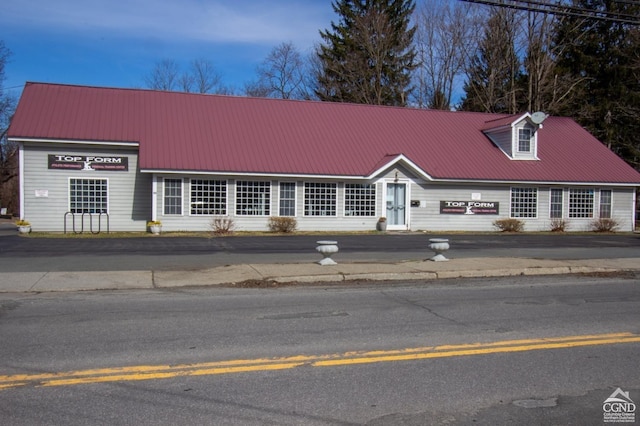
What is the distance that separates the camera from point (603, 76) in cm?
4625

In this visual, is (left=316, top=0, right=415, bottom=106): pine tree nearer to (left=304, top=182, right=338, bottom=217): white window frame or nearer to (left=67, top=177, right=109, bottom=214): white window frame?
(left=304, top=182, right=338, bottom=217): white window frame

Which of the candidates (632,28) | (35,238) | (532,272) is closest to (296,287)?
(532,272)

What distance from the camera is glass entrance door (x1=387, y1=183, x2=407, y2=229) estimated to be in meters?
27.1

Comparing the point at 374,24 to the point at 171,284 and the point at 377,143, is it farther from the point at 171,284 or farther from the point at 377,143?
the point at 171,284

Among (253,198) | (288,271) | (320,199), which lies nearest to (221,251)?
(288,271)

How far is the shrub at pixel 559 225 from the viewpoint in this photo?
94.7ft

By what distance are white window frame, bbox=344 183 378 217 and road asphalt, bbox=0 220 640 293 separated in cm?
1112

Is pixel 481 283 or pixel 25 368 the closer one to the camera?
pixel 25 368

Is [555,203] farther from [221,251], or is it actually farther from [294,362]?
[294,362]

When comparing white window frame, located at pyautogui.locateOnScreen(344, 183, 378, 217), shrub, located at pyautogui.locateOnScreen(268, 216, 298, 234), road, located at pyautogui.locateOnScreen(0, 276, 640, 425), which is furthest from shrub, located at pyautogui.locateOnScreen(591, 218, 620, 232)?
road, located at pyautogui.locateOnScreen(0, 276, 640, 425)

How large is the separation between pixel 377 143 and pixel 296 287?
1894 centimetres

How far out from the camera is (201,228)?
24562 mm

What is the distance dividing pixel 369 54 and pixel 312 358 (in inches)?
1801

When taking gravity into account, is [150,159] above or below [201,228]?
above
